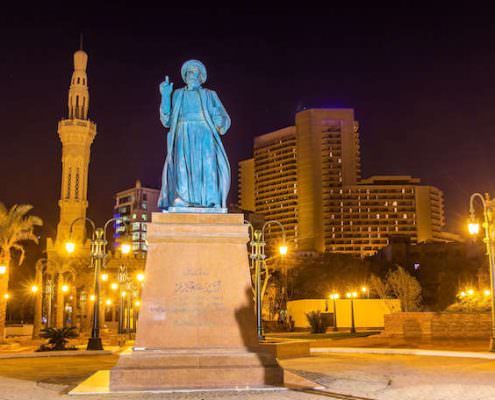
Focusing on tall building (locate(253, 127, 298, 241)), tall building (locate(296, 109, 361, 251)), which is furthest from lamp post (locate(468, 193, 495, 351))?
tall building (locate(253, 127, 298, 241))

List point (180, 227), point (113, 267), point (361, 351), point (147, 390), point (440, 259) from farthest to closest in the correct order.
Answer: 1. point (440, 259)
2. point (113, 267)
3. point (361, 351)
4. point (180, 227)
5. point (147, 390)

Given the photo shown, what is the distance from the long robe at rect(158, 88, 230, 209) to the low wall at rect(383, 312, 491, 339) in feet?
67.0

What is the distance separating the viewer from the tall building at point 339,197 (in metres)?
147

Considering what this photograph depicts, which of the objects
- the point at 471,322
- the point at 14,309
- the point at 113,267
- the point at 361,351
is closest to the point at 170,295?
the point at 361,351

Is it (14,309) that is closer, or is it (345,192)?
(14,309)

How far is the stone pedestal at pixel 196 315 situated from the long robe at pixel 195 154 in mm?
765

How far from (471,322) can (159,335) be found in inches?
876

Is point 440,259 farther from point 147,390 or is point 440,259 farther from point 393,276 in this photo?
point 147,390

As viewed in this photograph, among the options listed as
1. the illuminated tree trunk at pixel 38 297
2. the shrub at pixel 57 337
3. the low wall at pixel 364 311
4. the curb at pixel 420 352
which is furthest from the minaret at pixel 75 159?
the curb at pixel 420 352

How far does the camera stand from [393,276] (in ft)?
190

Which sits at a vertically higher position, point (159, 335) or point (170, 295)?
point (170, 295)

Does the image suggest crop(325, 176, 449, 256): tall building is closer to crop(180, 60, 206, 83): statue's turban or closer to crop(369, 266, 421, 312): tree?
crop(369, 266, 421, 312): tree

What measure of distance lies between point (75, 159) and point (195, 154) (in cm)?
6727

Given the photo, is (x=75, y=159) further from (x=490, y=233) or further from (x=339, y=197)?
(x=339, y=197)
